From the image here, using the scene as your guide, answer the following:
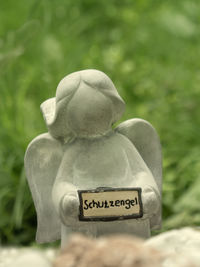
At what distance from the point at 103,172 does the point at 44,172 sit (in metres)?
0.20

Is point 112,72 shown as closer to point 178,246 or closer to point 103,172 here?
point 103,172

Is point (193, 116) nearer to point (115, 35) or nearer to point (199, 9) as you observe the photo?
point (199, 9)

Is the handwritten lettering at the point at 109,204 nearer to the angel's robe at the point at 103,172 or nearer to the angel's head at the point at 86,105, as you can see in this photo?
the angel's robe at the point at 103,172

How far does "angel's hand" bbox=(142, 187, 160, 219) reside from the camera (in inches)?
64.6

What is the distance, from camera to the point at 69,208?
1598 mm

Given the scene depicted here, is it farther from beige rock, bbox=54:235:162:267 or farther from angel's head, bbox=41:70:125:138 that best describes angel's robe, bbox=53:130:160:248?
beige rock, bbox=54:235:162:267

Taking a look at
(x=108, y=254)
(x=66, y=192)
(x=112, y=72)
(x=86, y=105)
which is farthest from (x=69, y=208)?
(x=112, y=72)

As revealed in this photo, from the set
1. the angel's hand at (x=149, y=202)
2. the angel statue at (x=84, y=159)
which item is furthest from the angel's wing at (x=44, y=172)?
the angel's hand at (x=149, y=202)

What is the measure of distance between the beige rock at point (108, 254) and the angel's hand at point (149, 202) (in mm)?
396

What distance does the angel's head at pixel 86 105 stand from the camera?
165 centimetres

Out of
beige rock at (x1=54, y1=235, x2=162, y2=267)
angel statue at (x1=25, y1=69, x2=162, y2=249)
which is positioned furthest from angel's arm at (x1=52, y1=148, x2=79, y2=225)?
beige rock at (x1=54, y1=235, x2=162, y2=267)

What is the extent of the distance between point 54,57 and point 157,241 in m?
2.46

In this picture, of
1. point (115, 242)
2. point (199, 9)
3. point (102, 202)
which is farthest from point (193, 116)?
point (115, 242)

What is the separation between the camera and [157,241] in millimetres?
1506
